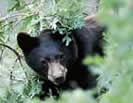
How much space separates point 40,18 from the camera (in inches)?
198

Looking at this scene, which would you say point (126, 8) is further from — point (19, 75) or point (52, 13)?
point (19, 75)

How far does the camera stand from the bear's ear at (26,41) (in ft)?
16.9

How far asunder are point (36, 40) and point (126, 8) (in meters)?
4.09

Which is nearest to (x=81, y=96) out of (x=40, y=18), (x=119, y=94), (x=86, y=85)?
(x=119, y=94)

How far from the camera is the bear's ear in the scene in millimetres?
5164

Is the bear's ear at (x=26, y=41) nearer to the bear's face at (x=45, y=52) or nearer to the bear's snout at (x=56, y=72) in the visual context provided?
the bear's face at (x=45, y=52)

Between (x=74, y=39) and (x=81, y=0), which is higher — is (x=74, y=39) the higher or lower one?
the lower one

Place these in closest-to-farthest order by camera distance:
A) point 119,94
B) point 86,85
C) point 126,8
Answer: point 126,8 < point 119,94 < point 86,85

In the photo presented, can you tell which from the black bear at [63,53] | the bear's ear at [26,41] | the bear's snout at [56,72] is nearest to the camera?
the bear's snout at [56,72]

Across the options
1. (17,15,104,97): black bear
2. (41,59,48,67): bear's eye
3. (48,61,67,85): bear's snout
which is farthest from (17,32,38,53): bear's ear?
(48,61,67,85): bear's snout

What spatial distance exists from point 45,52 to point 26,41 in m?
0.26

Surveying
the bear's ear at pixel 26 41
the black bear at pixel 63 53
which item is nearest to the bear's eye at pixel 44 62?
the black bear at pixel 63 53

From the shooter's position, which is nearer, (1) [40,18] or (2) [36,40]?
→ (1) [40,18]

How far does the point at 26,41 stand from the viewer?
17.4ft
